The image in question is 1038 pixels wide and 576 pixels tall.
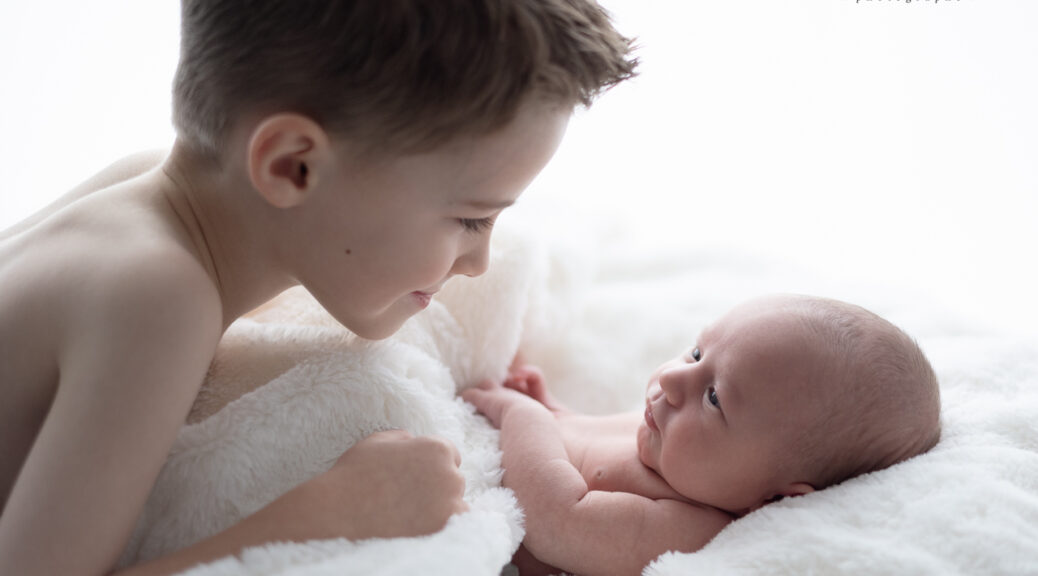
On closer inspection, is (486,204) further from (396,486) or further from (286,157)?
(396,486)

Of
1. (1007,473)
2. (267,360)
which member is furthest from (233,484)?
(1007,473)

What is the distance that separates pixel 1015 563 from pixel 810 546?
21cm

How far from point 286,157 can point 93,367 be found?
0.93ft

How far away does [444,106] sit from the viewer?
88 cm

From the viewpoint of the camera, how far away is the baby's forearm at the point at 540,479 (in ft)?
3.73

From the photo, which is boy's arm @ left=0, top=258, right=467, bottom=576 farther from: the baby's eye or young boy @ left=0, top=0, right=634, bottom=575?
the baby's eye

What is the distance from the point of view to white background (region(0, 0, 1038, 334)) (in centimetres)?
182

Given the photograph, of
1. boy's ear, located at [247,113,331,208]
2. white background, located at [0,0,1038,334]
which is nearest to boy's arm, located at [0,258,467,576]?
boy's ear, located at [247,113,331,208]

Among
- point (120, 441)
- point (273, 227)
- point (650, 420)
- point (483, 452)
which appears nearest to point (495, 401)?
point (483, 452)

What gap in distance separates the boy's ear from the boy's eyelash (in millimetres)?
181

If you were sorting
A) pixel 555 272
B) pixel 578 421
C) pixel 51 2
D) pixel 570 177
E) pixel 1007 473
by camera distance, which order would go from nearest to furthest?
pixel 1007 473 → pixel 578 421 → pixel 555 272 → pixel 51 2 → pixel 570 177

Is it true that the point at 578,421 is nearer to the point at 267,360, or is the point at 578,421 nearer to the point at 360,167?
the point at 267,360

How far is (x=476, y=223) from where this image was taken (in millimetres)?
1023

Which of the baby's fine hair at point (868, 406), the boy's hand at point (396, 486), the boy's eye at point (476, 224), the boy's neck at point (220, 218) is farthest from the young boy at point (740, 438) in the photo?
the boy's neck at point (220, 218)
